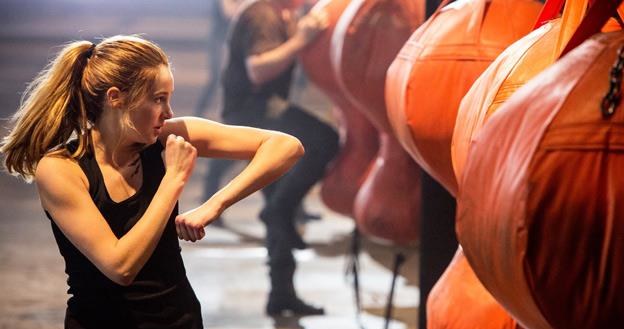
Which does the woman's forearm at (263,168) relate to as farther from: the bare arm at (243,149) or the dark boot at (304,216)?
the dark boot at (304,216)

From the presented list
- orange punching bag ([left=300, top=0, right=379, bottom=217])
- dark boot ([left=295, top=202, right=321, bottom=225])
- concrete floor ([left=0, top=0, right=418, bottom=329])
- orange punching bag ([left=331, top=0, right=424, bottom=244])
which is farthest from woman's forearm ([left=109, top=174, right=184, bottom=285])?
dark boot ([left=295, top=202, right=321, bottom=225])

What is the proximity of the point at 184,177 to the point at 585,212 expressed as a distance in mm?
1029

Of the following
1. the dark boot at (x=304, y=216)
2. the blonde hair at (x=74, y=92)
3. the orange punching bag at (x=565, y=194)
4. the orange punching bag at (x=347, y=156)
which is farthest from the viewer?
the dark boot at (x=304, y=216)

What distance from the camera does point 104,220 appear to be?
2.54 m

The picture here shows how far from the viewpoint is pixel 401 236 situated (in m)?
5.16

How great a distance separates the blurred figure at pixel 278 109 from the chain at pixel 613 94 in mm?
3678

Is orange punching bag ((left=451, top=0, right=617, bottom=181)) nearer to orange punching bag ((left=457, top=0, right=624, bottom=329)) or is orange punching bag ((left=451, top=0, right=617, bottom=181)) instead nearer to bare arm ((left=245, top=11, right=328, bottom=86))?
orange punching bag ((left=457, top=0, right=624, bottom=329))

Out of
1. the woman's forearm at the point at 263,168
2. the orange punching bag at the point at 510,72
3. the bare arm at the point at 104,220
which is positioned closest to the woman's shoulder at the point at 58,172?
the bare arm at the point at 104,220

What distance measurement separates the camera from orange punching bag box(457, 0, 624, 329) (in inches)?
68.0

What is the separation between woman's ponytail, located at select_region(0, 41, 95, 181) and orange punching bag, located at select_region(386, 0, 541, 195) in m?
0.89

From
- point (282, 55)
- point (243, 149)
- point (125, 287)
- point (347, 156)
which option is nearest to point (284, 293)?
point (347, 156)

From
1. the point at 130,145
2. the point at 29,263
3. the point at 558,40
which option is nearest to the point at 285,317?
the point at 29,263

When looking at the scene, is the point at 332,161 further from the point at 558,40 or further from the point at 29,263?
the point at 558,40

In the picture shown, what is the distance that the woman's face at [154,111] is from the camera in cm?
258
